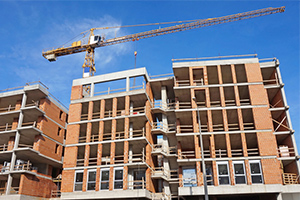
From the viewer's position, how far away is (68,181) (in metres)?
36.6

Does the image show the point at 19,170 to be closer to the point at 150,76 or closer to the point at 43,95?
the point at 43,95

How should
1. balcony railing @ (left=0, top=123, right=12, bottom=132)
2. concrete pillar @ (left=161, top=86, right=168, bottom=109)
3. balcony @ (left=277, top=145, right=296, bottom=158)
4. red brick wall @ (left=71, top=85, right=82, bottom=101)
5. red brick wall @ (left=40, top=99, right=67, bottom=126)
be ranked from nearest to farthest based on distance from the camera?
1. balcony @ (left=277, top=145, right=296, bottom=158)
2. red brick wall @ (left=71, top=85, right=82, bottom=101)
3. concrete pillar @ (left=161, top=86, right=168, bottom=109)
4. balcony railing @ (left=0, top=123, right=12, bottom=132)
5. red brick wall @ (left=40, top=99, right=67, bottom=126)

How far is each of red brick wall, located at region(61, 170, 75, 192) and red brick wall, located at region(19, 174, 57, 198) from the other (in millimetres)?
5049

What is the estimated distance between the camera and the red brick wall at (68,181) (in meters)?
36.2

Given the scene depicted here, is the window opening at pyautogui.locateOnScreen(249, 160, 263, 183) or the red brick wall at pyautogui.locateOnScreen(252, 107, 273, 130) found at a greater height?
→ the red brick wall at pyautogui.locateOnScreen(252, 107, 273, 130)

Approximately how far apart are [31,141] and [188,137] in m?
24.8

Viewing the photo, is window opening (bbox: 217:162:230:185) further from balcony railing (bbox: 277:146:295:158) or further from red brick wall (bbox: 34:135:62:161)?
red brick wall (bbox: 34:135:62:161)

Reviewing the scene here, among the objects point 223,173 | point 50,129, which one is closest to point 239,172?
point 223,173

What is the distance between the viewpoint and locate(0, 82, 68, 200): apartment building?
3881 centimetres

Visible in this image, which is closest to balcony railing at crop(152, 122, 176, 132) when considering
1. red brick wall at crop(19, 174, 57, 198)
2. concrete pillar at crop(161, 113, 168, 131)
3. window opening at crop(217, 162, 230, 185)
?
concrete pillar at crop(161, 113, 168, 131)

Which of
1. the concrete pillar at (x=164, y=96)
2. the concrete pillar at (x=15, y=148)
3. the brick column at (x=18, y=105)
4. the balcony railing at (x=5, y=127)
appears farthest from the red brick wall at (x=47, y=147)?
the concrete pillar at (x=164, y=96)

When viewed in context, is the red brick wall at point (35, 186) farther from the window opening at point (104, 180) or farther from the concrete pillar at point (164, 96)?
the concrete pillar at point (164, 96)

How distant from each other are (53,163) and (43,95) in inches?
420

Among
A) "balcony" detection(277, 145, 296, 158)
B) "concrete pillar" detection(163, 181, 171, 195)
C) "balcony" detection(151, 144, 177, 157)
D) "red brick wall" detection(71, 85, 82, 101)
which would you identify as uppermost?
"red brick wall" detection(71, 85, 82, 101)
